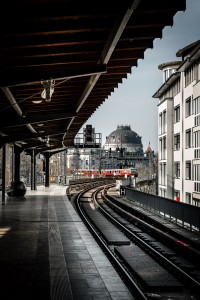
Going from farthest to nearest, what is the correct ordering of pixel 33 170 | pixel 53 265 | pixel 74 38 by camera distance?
pixel 33 170 < pixel 53 265 < pixel 74 38

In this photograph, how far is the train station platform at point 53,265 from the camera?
8.56 m

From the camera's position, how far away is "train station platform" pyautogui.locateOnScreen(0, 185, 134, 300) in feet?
28.1

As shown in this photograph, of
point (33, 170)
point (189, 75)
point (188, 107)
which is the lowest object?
point (33, 170)

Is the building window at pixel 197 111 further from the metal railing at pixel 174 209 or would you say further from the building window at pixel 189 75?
the metal railing at pixel 174 209

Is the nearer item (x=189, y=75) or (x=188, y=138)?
(x=189, y=75)

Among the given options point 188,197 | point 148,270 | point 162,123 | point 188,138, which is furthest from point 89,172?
point 148,270

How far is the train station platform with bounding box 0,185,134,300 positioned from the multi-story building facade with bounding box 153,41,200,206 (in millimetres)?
18471

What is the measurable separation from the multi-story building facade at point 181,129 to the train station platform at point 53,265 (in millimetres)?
18471

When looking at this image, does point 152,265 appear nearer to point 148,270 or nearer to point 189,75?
point 148,270

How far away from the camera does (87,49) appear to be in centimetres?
1079

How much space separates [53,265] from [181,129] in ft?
98.9

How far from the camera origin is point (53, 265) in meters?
10.8

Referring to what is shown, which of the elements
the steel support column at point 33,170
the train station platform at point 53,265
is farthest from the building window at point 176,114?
the train station platform at point 53,265

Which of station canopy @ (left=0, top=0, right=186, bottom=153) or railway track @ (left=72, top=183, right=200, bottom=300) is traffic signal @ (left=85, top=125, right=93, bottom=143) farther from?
station canopy @ (left=0, top=0, right=186, bottom=153)
